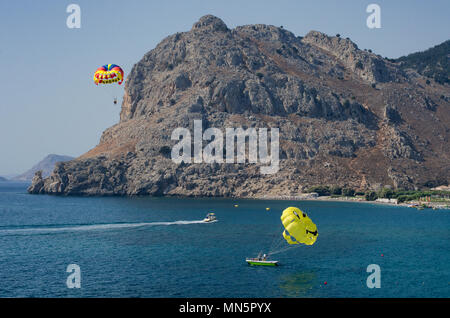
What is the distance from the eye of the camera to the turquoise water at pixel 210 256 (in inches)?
1657

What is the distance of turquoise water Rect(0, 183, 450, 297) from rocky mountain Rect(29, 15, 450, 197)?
177 feet

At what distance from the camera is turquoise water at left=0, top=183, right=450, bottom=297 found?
4209 centimetres

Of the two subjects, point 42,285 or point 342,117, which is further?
point 342,117

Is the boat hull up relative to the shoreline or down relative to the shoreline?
up

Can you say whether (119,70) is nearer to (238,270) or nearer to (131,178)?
(238,270)

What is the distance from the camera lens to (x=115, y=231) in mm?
73250

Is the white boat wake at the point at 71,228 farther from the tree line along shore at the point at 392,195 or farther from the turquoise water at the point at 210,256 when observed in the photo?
the tree line along shore at the point at 392,195

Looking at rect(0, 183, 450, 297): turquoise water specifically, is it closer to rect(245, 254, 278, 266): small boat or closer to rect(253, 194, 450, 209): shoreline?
rect(245, 254, 278, 266): small boat

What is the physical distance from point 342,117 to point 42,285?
14672 cm

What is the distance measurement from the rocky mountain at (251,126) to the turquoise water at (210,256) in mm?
54060

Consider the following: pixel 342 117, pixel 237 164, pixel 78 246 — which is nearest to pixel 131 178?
pixel 237 164

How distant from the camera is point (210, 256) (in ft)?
181

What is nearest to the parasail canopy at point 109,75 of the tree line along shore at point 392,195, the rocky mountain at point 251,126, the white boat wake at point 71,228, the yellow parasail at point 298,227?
the white boat wake at point 71,228

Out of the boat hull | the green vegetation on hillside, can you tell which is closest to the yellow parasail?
the boat hull
